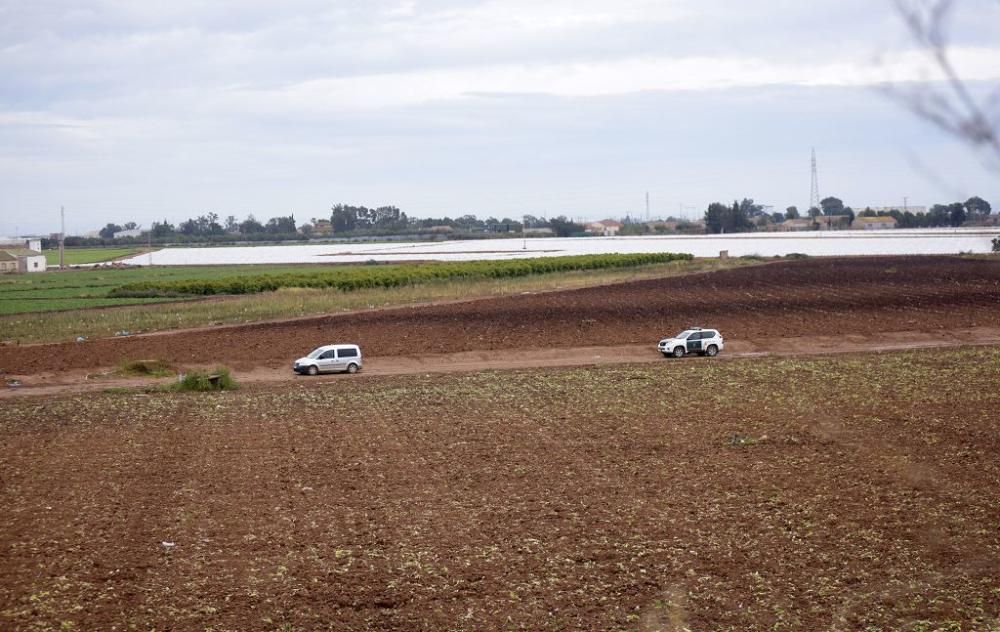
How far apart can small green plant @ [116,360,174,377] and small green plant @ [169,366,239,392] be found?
4.03 meters

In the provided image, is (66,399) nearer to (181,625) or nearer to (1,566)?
(1,566)

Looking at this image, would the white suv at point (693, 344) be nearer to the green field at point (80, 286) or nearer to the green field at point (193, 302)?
the green field at point (193, 302)

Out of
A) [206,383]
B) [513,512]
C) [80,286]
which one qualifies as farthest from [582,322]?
[80,286]

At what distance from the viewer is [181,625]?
16.4m

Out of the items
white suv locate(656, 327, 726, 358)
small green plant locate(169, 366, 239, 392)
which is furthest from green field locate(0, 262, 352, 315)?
white suv locate(656, 327, 726, 358)

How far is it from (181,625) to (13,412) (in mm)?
23800

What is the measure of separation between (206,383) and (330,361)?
6164 mm

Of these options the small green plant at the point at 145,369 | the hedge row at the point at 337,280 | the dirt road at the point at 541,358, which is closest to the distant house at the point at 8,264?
the hedge row at the point at 337,280

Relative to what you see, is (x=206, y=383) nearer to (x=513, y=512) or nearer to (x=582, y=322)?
(x=513, y=512)

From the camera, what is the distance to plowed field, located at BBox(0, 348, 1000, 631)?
55.9ft

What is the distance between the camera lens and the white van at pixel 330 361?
153ft

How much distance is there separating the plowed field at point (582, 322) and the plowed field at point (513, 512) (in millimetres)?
13482

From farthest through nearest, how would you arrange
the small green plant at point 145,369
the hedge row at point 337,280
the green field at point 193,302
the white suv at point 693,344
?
the hedge row at point 337,280 → the green field at point 193,302 → the white suv at point 693,344 → the small green plant at point 145,369

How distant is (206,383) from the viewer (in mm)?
42250
